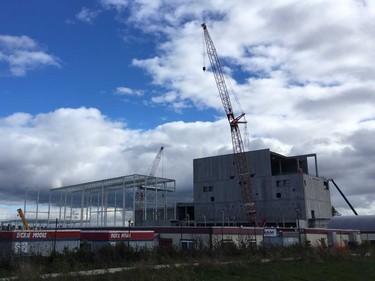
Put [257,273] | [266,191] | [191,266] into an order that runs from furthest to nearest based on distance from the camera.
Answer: [266,191]
[191,266]
[257,273]

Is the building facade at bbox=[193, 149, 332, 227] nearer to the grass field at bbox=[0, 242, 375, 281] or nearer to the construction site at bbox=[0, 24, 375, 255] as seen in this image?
the construction site at bbox=[0, 24, 375, 255]

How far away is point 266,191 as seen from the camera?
348 feet

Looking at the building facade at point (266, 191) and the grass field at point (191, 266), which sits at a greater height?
the building facade at point (266, 191)

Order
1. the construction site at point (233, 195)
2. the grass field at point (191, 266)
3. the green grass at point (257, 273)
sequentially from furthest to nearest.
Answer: the construction site at point (233, 195)
the grass field at point (191, 266)
the green grass at point (257, 273)

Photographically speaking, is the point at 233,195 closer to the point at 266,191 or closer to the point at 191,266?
the point at 266,191

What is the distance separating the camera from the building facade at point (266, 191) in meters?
102

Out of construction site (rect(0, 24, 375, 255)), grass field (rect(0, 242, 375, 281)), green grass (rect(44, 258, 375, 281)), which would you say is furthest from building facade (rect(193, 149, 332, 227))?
green grass (rect(44, 258, 375, 281))

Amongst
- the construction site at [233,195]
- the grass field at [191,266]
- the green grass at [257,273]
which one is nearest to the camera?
the green grass at [257,273]

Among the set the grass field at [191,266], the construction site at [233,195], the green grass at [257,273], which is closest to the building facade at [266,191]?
the construction site at [233,195]

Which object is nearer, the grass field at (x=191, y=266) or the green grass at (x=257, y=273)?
the green grass at (x=257, y=273)

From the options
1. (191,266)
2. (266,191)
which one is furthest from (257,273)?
(266,191)

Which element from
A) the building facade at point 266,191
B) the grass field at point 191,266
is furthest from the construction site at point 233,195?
the grass field at point 191,266

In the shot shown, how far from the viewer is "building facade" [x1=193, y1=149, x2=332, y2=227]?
102 metres

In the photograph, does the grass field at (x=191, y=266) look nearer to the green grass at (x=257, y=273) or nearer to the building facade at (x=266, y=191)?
the green grass at (x=257, y=273)
